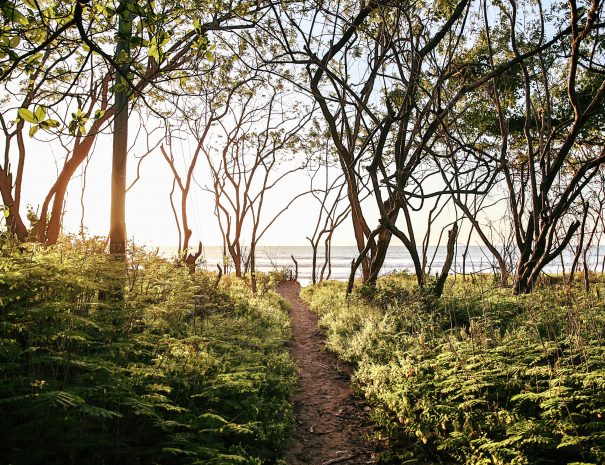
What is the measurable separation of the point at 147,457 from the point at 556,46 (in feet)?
42.3

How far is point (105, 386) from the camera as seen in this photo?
3125 millimetres

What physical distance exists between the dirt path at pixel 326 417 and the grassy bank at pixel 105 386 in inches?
11.6

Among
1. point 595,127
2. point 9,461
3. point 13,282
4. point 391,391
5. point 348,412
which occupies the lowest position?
point 348,412

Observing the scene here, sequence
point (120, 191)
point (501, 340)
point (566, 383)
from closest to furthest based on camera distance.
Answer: point (566, 383), point (501, 340), point (120, 191)

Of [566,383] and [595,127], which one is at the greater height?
[595,127]

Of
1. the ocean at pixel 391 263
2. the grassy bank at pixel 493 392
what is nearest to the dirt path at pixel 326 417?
the grassy bank at pixel 493 392

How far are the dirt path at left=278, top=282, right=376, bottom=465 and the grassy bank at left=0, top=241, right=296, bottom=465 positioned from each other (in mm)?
295

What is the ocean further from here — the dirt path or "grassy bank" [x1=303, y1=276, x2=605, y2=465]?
"grassy bank" [x1=303, y1=276, x2=605, y2=465]

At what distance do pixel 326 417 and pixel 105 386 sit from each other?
124 inches

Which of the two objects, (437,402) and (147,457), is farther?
(437,402)

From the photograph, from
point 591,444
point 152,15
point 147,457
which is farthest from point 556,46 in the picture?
point 147,457

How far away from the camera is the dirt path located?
4.43 metres

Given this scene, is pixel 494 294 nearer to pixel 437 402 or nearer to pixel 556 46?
pixel 437 402

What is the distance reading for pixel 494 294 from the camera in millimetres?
9688
